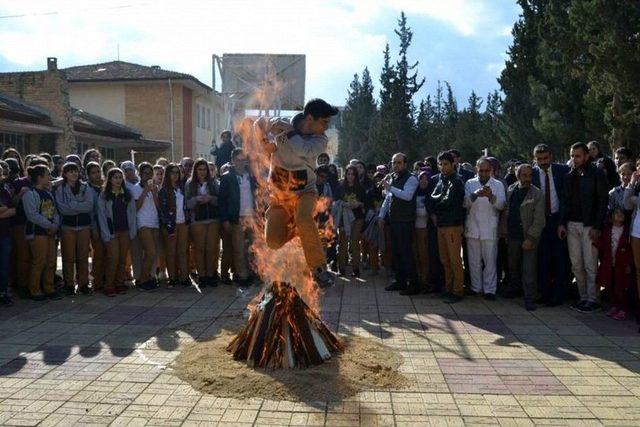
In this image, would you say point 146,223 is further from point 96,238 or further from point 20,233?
point 20,233

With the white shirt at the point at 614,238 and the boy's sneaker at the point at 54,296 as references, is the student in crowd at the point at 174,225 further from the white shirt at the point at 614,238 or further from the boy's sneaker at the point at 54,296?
the white shirt at the point at 614,238

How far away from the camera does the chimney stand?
72.1 ft

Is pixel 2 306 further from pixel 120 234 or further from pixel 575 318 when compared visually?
pixel 575 318

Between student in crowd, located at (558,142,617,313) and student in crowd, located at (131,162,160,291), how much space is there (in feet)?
21.4

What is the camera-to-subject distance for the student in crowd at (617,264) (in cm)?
764

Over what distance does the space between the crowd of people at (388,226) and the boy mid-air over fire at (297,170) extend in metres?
3.82

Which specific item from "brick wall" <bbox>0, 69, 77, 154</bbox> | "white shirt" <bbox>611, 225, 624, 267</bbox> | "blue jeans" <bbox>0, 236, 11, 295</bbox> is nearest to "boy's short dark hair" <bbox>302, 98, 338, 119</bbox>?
"white shirt" <bbox>611, 225, 624, 267</bbox>

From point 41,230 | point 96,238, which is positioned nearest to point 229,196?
point 96,238

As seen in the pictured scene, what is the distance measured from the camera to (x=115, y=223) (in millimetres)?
→ 9172

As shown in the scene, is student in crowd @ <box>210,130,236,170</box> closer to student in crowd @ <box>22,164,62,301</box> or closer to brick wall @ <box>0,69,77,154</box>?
student in crowd @ <box>22,164,62,301</box>

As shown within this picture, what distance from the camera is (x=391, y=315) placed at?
309 inches

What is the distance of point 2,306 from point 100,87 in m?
29.6

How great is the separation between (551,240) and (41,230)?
7798 mm

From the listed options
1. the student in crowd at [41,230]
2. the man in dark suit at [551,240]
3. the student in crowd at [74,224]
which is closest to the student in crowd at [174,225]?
the student in crowd at [74,224]
